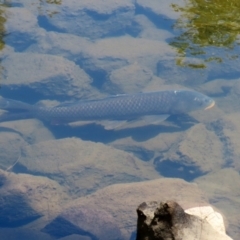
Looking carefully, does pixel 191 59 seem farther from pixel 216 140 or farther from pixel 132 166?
pixel 132 166

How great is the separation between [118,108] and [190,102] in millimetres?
877

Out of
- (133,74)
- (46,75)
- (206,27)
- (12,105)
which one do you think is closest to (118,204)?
(12,105)

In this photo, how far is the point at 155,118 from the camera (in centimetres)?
637

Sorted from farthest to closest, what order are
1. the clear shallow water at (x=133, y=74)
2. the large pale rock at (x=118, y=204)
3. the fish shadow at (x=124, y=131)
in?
the fish shadow at (x=124, y=131), the clear shallow water at (x=133, y=74), the large pale rock at (x=118, y=204)

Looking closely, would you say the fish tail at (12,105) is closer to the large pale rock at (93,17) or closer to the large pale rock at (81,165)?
the large pale rock at (81,165)

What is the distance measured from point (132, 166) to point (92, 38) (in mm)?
3341

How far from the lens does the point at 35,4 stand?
920 cm

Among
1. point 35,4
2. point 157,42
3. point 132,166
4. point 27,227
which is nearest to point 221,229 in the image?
point 27,227

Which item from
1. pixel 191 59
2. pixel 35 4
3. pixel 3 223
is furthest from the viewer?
pixel 35 4

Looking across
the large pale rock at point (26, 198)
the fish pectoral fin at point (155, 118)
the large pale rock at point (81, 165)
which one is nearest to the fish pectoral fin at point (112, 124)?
the fish pectoral fin at point (155, 118)

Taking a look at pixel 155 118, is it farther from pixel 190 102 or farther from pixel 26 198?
pixel 26 198

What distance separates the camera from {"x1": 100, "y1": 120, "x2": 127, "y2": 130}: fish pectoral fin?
245 inches

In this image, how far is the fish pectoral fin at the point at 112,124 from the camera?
20.4ft

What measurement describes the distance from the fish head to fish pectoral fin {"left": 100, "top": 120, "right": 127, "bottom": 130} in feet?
2.20
